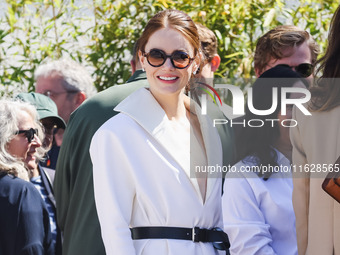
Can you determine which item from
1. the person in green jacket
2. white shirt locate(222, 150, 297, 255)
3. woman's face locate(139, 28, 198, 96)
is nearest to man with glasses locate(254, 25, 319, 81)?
the person in green jacket

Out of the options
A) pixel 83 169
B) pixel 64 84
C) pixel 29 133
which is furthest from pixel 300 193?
pixel 64 84

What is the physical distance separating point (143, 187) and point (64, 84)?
9.79ft

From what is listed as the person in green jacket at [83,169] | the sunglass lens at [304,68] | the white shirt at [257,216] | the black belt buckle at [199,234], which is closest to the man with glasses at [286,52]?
the sunglass lens at [304,68]

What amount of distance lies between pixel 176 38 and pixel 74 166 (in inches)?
35.9

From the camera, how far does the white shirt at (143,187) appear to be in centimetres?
291

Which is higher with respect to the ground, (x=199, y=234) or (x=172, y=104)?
(x=172, y=104)

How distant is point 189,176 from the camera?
2.98m

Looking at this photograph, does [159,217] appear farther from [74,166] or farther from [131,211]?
[74,166]

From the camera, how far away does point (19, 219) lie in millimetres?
3943

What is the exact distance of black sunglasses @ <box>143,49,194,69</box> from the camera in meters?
3.13

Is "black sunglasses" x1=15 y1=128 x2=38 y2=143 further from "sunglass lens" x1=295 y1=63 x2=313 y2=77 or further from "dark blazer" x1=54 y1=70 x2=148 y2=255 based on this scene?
"sunglass lens" x1=295 y1=63 x2=313 y2=77

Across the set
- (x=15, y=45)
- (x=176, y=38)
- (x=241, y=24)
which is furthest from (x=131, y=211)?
(x=15, y=45)

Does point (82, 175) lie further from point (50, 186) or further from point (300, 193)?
point (300, 193)

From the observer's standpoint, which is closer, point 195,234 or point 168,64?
point 195,234
